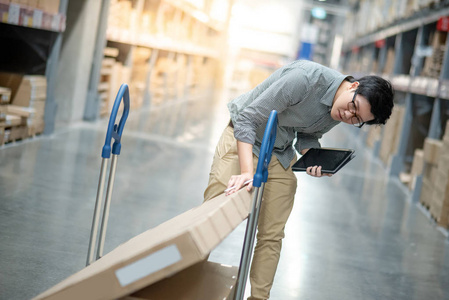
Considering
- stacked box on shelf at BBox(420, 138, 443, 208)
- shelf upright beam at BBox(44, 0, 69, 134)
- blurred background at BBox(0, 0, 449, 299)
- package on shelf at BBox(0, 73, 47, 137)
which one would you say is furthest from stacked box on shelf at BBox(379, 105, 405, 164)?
package on shelf at BBox(0, 73, 47, 137)

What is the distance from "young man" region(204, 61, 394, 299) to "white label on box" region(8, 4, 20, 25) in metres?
3.28

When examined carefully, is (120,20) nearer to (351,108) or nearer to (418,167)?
(418,167)

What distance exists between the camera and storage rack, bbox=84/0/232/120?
29.5ft

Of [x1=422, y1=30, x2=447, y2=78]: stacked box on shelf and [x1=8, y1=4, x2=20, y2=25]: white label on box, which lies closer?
[x1=8, y1=4, x2=20, y2=25]: white label on box

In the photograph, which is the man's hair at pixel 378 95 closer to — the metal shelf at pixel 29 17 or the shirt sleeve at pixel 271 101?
the shirt sleeve at pixel 271 101

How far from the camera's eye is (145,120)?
1053 cm

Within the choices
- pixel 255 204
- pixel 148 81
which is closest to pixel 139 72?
pixel 148 81

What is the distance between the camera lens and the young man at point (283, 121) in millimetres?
2531

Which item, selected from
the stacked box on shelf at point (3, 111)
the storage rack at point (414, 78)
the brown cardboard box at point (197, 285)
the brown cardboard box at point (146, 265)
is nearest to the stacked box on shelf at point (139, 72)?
the storage rack at point (414, 78)

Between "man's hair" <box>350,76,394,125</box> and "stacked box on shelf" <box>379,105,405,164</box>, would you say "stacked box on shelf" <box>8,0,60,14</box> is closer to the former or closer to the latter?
"man's hair" <box>350,76,394,125</box>

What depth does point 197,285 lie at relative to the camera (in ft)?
8.32

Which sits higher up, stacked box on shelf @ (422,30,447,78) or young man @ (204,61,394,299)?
stacked box on shelf @ (422,30,447,78)

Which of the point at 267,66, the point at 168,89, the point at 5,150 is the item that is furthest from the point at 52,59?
the point at 267,66

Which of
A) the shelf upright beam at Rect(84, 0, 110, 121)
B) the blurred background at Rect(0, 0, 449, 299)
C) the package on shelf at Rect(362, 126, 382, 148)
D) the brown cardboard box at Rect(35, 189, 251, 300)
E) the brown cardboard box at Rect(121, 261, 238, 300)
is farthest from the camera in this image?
the package on shelf at Rect(362, 126, 382, 148)
